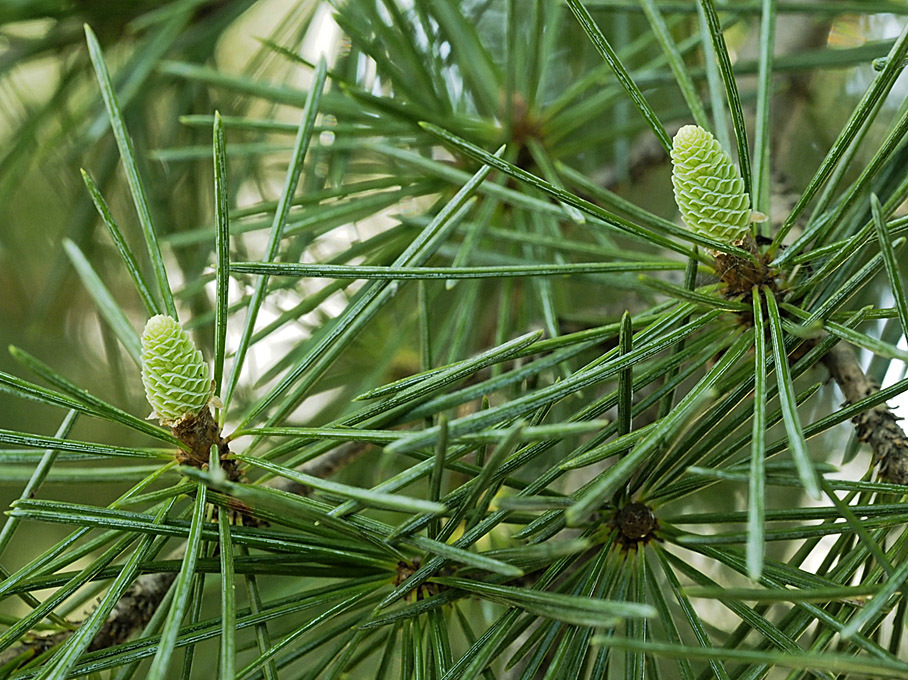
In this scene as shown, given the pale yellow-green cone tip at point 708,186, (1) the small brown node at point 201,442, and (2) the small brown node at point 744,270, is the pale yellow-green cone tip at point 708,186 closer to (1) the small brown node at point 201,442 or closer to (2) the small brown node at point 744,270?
(2) the small brown node at point 744,270

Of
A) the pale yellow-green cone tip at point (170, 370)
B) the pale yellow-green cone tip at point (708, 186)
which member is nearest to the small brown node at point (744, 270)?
the pale yellow-green cone tip at point (708, 186)

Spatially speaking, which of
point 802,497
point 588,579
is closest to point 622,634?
point 588,579

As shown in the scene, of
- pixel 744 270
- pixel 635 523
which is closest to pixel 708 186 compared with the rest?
pixel 744 270

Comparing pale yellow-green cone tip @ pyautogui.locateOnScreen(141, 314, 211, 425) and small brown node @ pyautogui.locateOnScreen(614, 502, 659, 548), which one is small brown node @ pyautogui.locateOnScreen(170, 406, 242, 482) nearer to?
pale yellow-green cone tip @ pyautogui.locateOnScreen(141, 314, 211, 425)

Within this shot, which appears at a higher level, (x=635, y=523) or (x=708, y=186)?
(x=708, y=186)

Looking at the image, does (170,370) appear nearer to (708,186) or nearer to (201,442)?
(201,442)

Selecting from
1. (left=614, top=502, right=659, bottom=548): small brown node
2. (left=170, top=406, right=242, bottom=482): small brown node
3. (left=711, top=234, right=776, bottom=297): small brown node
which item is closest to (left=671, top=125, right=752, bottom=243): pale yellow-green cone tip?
(left=711, top=234, right=776, bottom=297): small brown node
